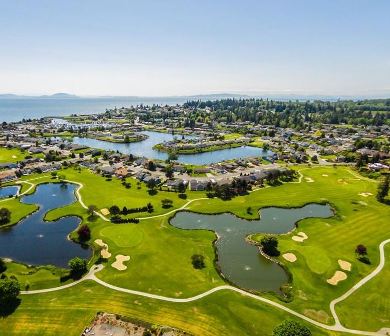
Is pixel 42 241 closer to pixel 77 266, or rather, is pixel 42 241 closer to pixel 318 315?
pixel 77 266

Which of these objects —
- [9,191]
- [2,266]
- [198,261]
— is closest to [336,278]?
[198,261]

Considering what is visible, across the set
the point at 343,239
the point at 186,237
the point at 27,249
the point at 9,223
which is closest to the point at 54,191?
the point at 9,223

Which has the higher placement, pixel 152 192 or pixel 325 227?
pixel 152 192

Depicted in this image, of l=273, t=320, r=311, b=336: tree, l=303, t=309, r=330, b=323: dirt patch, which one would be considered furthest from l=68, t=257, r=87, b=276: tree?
l=303, t=309, r=330, b=323: dirt patch

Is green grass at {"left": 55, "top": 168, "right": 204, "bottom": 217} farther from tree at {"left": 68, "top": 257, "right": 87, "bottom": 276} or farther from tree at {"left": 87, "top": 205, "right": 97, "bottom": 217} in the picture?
tree at {"left": 68, "top": 257, "right": 87, "bottom": 276}

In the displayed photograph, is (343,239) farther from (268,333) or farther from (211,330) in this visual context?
(211,330)
